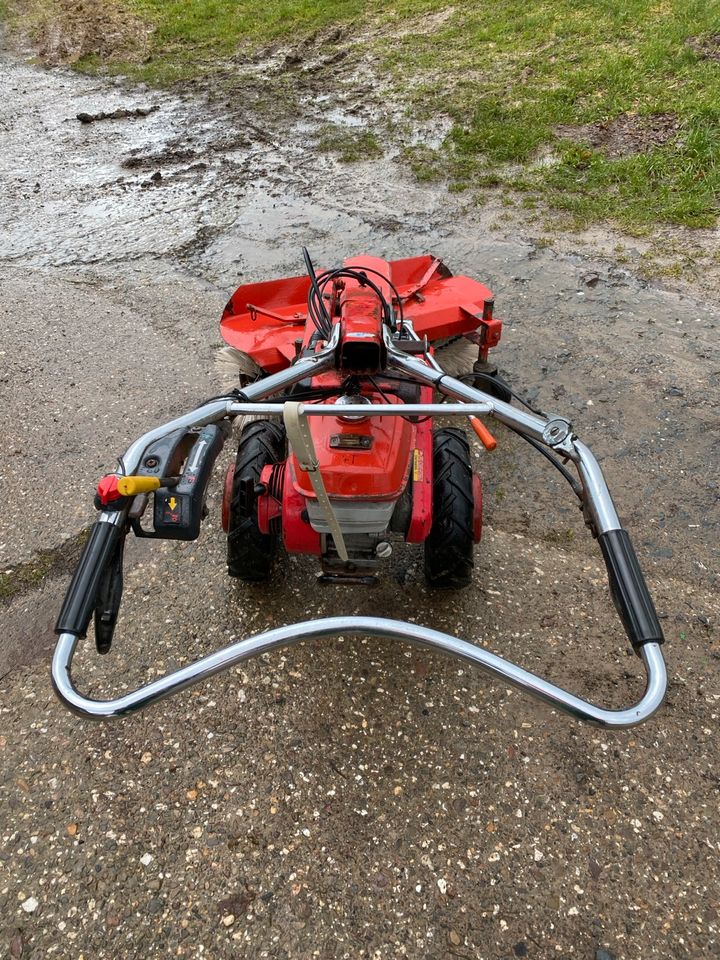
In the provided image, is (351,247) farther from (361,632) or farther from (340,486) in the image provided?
(361,632)

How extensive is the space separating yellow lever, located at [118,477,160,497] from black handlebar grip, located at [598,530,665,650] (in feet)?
3.54

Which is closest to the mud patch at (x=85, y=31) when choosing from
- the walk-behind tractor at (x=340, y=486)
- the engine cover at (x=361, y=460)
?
the walk-behind tractor at (x=340, y=486)

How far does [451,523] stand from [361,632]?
1060mm

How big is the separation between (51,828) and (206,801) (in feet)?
1.59

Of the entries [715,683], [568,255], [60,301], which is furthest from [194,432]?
[568,255]

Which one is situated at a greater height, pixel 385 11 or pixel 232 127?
pixel 385 11

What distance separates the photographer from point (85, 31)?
1141 cm

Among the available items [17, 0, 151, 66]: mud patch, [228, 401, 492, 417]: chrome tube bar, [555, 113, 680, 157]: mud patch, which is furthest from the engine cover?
[17, 0, 151, 66]: mud patch

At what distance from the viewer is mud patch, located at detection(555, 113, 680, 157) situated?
611 cm

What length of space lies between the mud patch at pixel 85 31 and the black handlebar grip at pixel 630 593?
37.7 ft

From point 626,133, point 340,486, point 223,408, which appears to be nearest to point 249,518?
point 340,486

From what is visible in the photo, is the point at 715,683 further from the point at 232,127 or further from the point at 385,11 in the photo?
the point at 385,11

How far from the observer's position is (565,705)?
4.28 feet

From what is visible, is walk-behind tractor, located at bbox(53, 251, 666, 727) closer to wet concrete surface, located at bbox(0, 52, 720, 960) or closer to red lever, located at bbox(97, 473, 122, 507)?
red lever, located at bbox(97, 473, 122, 507)
